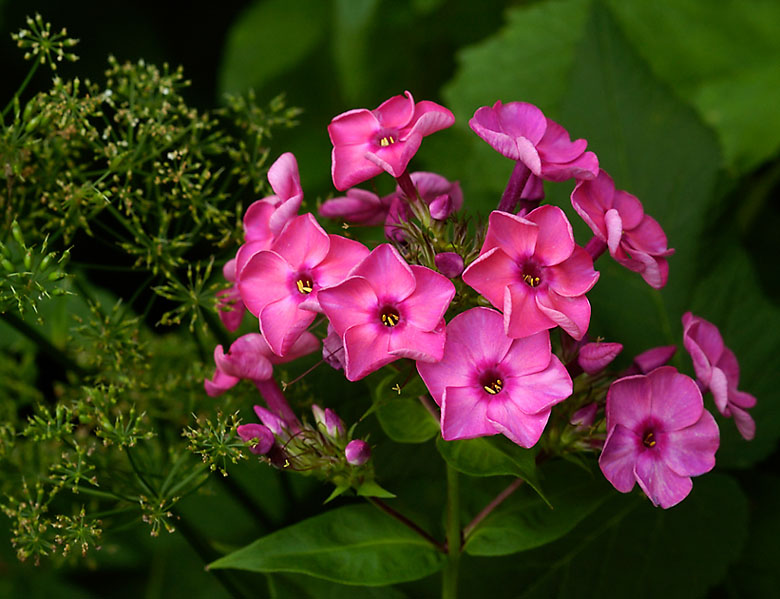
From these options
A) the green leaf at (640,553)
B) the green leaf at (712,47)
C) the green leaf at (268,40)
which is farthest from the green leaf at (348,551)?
the green leaf at (268,40)

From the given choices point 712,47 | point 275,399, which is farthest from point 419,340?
point 712,47

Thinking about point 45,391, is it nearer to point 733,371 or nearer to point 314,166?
point 314,166

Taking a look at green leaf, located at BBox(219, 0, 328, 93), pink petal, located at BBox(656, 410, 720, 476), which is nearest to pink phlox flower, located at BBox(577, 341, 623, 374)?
pink petal, located at BBox(656, 410, 720, 476)

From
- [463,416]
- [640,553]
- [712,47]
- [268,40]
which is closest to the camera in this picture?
[463,416]

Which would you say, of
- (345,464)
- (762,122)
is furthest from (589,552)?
(762,122)

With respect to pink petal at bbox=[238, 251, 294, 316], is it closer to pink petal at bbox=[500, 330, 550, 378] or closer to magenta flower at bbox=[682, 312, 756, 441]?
pink petal at bbox=[500, 330, 550, 378]

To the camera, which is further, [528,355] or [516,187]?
[516,187]

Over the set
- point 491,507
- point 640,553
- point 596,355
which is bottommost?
point 640,553

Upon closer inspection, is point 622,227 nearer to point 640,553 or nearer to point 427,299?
point 427,299
